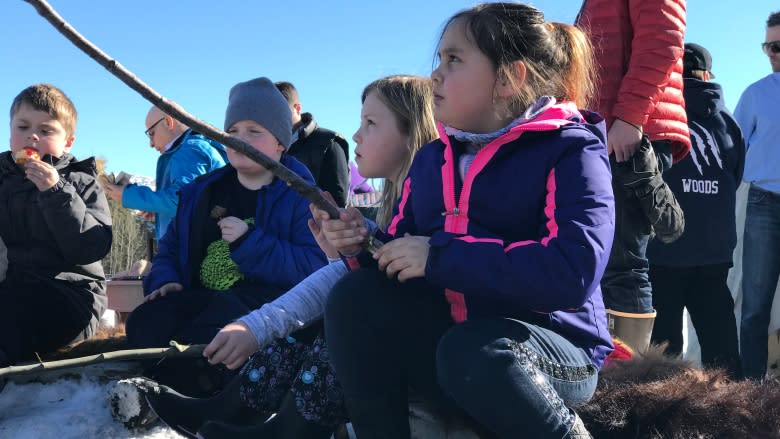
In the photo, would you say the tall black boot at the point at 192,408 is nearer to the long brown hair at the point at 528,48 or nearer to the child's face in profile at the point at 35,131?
the long brown hair at the point at 528,48

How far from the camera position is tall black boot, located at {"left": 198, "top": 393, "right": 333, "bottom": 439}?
1.62 m

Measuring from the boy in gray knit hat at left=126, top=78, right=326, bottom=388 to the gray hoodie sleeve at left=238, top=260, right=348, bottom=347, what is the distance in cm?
37

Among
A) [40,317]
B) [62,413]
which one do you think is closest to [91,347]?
[40,317]

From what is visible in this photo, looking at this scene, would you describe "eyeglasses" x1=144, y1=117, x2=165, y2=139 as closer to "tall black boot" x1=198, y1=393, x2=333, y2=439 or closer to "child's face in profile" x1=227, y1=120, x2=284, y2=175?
"child's face in profile" x1=227, y1=120, x2=284, y2=175

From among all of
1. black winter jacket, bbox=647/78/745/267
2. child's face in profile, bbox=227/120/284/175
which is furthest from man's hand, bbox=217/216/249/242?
black winter jacket, bbox=647/78/745/267

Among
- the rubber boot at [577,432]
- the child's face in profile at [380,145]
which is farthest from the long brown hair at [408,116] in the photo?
the rubber boot at [577,432]

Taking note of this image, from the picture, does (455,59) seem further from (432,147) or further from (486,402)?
(486,402)

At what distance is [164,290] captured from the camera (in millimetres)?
2455

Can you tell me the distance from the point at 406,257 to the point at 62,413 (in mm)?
1169

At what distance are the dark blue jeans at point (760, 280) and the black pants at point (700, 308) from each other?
21.8 inches

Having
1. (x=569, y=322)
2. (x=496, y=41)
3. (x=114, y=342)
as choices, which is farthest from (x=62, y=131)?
(x=569, y=322)

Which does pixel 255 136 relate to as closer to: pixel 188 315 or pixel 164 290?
pixel 164 290

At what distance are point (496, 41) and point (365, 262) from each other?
610 mm

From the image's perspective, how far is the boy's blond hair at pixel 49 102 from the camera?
2.95 meters
